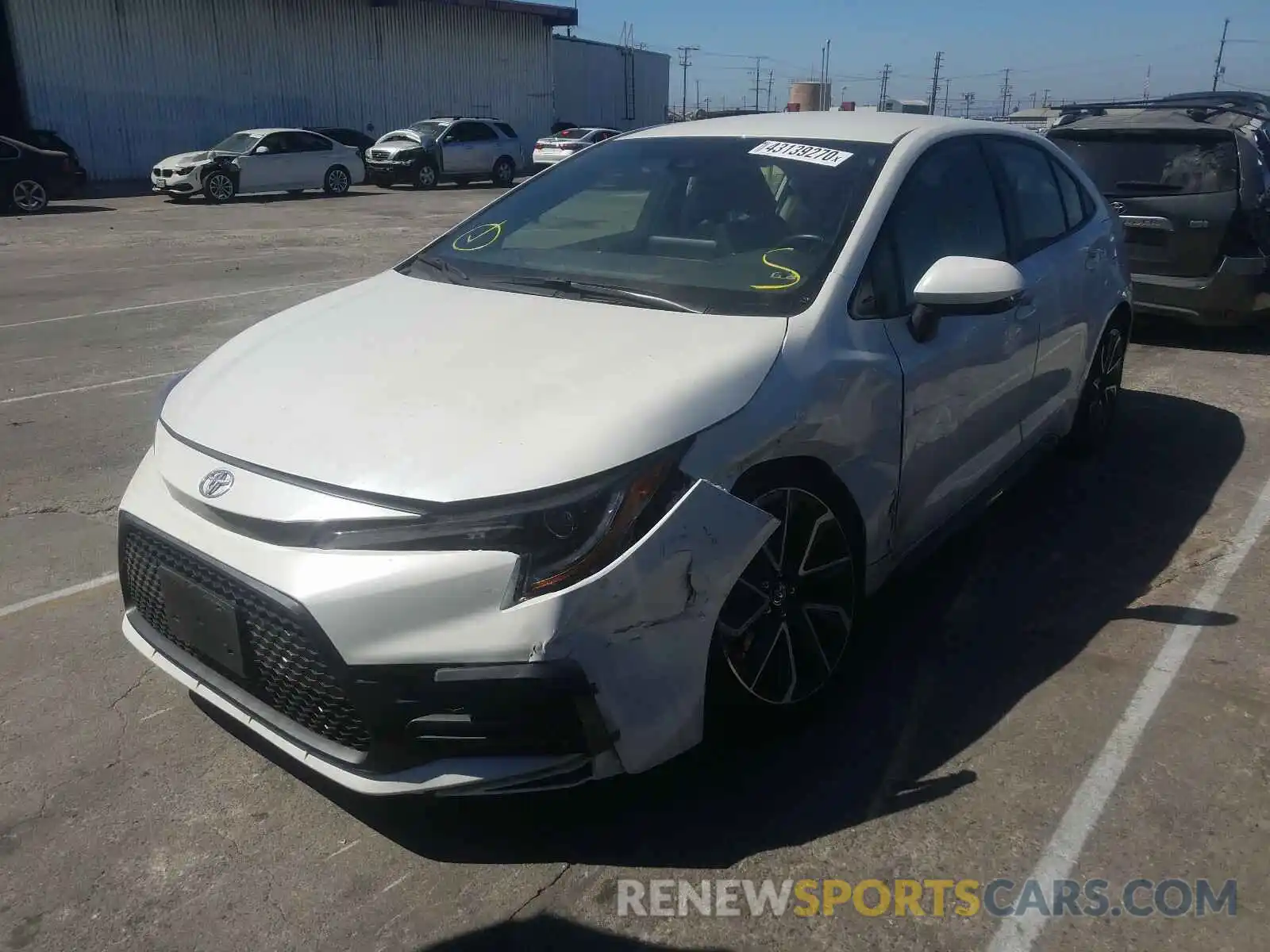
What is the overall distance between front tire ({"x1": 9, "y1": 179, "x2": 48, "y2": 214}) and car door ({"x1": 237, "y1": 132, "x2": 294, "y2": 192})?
12.8 feet

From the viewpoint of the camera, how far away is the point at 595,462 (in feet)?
7.98

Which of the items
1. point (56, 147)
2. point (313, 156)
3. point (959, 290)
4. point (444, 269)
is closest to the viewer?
point (959, 290)

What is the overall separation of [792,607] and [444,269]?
70.4 inches

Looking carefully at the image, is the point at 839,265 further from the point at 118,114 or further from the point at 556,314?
the point at 118,114

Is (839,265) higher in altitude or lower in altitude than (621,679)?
higher

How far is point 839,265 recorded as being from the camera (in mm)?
3246

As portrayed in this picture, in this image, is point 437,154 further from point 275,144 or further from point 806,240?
point 806,240

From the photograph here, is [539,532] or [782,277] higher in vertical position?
[782,277]

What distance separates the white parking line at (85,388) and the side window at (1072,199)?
18.8 ft

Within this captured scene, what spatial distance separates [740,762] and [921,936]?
72cm

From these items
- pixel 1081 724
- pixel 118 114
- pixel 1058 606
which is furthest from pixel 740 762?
pixel 118 114

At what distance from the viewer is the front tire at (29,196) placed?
64.9 feet

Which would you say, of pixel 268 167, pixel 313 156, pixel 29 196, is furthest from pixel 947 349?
A: pixel 313 156

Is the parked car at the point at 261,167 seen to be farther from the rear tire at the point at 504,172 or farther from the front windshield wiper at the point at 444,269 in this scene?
the front windshield wiper at the point at 444,269
